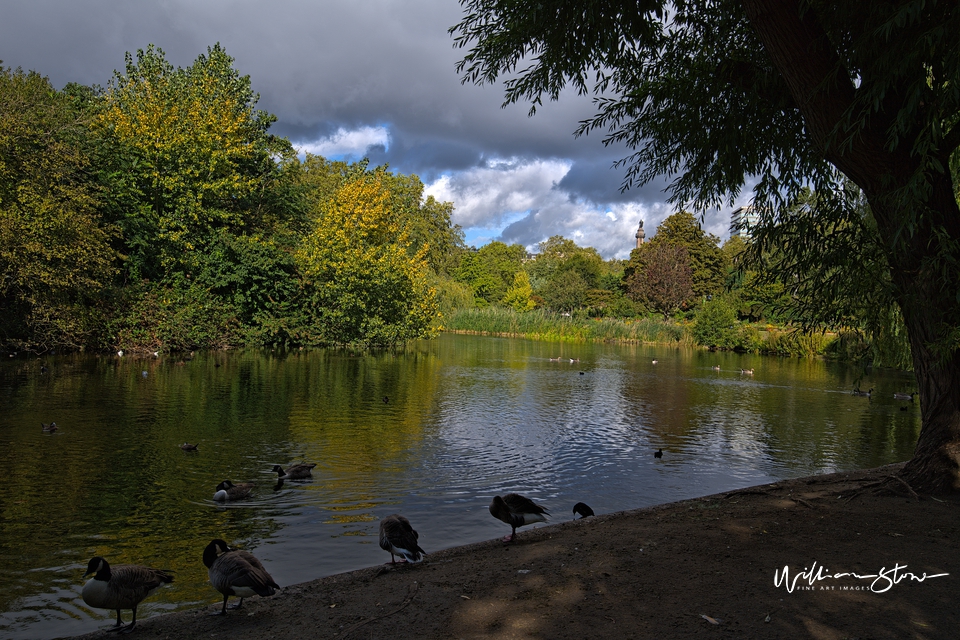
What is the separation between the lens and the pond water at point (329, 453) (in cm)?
780

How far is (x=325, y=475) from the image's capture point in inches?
458

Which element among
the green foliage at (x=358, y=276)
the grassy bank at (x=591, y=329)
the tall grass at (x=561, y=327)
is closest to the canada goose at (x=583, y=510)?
the green foliage at (x=358, y=276)

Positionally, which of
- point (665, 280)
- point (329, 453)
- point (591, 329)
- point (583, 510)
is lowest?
point (329, 453)

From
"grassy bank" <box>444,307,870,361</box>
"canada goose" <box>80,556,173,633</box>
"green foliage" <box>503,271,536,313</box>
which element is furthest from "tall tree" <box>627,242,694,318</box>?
"canada goose" <box>80,556,173,633</box>

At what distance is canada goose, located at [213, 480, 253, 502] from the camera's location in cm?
Answer: 984

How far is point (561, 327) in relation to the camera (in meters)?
66.4

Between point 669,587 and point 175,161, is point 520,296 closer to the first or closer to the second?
point 175,161

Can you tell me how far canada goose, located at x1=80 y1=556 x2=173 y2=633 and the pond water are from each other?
674 mm

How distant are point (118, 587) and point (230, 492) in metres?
4.63

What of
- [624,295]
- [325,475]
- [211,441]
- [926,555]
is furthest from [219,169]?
[624,295]

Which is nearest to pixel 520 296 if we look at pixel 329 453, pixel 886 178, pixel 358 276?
pixel 358 276

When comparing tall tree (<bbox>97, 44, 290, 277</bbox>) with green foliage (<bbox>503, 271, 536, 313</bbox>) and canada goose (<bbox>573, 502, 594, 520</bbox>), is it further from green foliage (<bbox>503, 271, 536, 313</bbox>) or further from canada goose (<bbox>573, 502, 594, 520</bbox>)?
green foliage (<bbox>503, 271, 536, 313</bbox>)

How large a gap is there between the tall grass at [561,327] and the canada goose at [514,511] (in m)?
54.8

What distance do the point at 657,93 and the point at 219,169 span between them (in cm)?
3146
